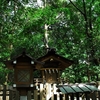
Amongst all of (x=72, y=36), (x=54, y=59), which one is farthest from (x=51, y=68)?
(x=72, y=36)

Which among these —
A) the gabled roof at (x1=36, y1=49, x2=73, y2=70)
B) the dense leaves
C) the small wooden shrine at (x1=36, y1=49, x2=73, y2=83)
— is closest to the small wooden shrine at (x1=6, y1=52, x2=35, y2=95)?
the dense leaves

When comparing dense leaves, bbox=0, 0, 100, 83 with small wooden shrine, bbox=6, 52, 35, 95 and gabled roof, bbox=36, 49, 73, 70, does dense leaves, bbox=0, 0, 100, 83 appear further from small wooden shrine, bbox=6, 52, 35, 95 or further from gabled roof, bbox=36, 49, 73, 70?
small wooden shrine, bbox=6, 52, 35, 95

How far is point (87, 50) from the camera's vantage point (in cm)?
1661

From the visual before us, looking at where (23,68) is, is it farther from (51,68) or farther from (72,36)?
(72,36)

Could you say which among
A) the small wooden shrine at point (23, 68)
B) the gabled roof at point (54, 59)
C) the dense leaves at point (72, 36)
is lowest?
the small wooden shrine at point (23, 68)

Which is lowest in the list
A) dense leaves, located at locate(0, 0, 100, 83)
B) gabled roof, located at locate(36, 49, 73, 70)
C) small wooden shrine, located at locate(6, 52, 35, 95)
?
small wooden shrine, located at locate(6, 52, 35, 95)

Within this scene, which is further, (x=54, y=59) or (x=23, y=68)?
(x=54, y=59)

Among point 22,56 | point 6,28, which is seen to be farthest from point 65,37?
point 22,56

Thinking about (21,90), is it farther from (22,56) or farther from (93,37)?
(93,37)

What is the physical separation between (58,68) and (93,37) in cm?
532

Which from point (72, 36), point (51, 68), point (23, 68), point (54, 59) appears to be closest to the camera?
point (23, 68)

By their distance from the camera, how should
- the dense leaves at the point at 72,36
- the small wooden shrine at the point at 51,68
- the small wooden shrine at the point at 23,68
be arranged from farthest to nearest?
the dense leaves at the point at 72,36, the small wooden shrine at the point at 51,68, the small wooden shrine at the point at 23,68

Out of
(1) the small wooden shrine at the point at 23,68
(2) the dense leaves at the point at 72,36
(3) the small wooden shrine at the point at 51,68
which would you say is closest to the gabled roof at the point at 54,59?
(3) the small wooden shrine at the point at 51,68

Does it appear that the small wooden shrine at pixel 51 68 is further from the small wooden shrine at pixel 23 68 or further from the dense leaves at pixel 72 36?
the small wooden shrine at pixel 23 68
